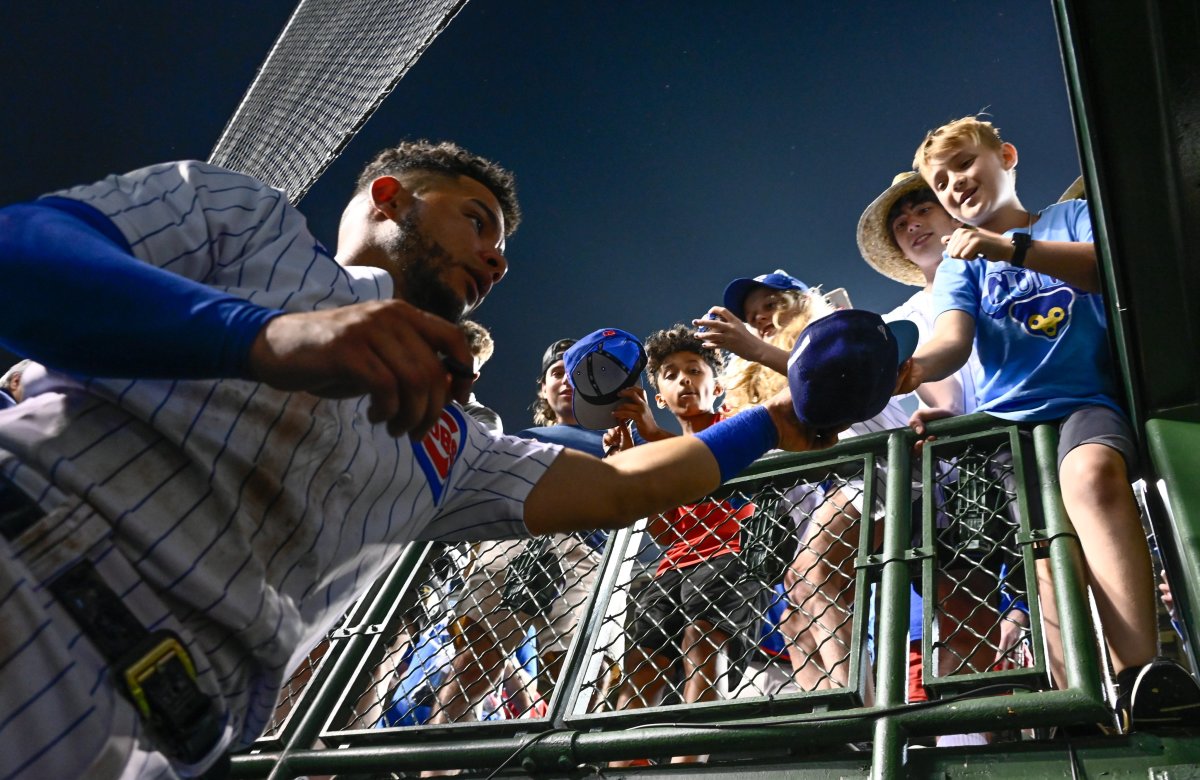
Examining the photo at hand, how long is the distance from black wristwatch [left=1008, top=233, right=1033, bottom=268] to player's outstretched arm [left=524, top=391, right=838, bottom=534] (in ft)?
2.44

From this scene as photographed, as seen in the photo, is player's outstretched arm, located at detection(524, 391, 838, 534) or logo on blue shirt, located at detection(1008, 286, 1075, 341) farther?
logo on blue shirt, located at detection(1008, 286, 1075, 341)

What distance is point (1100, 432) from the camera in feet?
6.34

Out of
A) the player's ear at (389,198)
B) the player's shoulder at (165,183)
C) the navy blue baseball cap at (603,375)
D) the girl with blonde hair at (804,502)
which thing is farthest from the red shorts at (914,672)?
the player's shoulder at (165,183)

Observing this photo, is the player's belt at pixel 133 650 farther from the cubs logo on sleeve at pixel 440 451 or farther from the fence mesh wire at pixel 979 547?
the fence mesh wire at pixel 979 547

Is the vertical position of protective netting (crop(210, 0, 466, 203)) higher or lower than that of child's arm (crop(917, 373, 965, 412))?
higher

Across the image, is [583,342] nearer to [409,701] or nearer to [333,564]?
[409,701]

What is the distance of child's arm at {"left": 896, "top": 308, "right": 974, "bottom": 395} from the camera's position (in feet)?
7.41

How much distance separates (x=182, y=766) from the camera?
1.03 metres

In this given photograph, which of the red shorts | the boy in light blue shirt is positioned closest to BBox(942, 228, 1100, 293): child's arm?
the boy in light blue shirt

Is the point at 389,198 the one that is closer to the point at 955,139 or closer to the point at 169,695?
the point at 169,695

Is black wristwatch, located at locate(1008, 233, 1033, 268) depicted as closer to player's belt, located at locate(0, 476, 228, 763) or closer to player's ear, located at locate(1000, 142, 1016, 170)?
player's ear, located at locate(1000, 142, 1016, 170)

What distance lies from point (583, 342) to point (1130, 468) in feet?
5.40

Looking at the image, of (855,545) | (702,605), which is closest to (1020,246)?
(855,545)

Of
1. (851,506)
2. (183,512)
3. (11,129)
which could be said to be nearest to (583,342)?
(851,506)
